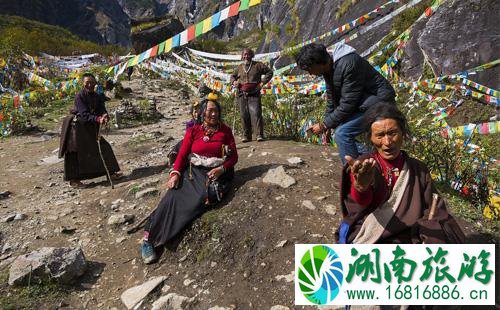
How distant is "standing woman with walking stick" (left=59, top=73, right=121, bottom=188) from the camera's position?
6164 millimetres

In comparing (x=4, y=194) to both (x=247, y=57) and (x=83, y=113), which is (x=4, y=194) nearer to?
(x=83, y=113)

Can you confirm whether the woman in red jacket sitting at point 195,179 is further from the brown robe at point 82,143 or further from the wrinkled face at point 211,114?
the brown robe at point 82,143

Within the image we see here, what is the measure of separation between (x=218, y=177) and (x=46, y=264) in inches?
72.1

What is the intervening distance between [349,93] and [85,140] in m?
4.63

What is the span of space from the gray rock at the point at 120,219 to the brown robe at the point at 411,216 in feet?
9.89

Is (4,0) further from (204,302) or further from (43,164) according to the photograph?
(204,302)

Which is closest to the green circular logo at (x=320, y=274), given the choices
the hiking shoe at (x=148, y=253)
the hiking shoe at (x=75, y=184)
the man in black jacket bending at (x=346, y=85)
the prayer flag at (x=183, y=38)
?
the man in black jacket bending at (x=346, y=85)

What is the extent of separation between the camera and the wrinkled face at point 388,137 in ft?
7.47

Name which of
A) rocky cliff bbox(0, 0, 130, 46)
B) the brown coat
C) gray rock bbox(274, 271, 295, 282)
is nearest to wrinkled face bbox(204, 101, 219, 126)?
gray rock bbox(274, 271, 295, 282)

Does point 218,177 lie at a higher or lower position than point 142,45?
lower

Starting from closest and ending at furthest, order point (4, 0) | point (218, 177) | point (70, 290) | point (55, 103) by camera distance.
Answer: point (70, 290) → point (218, 177) → point (55, 103) → point (4, 0)

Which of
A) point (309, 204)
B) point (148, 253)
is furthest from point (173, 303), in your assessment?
point (309, 204)

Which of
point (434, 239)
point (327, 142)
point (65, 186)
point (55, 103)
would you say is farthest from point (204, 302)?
point (55, 103)

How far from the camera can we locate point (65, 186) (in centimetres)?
639
